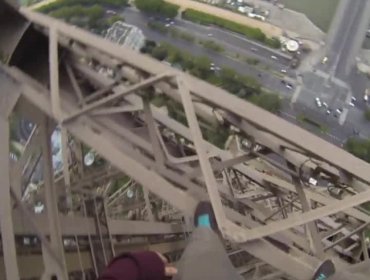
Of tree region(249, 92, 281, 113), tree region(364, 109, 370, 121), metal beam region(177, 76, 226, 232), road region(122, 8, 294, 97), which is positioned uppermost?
metal beam region(177, 76, 226, 232)

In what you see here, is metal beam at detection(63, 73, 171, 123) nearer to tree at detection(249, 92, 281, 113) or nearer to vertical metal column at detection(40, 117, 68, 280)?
vertical metal column at detection(40, 117, 68, 280)

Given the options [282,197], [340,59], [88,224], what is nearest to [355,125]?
[340,59]

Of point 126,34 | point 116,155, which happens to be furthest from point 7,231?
point 126,34

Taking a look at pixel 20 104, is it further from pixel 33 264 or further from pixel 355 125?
pixel 355 125

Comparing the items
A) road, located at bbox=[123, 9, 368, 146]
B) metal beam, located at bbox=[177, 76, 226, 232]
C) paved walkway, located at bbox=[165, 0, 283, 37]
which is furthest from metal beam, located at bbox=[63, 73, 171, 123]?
paved walkway, located at bbox=[165, 0, 283, 37]

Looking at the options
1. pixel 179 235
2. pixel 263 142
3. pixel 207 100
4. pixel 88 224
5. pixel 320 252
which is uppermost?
pixel 207 100

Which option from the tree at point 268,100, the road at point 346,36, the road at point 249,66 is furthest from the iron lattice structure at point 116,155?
the road at point 346,36

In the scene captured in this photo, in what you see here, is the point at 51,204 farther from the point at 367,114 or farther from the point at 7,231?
the point at 367,114
